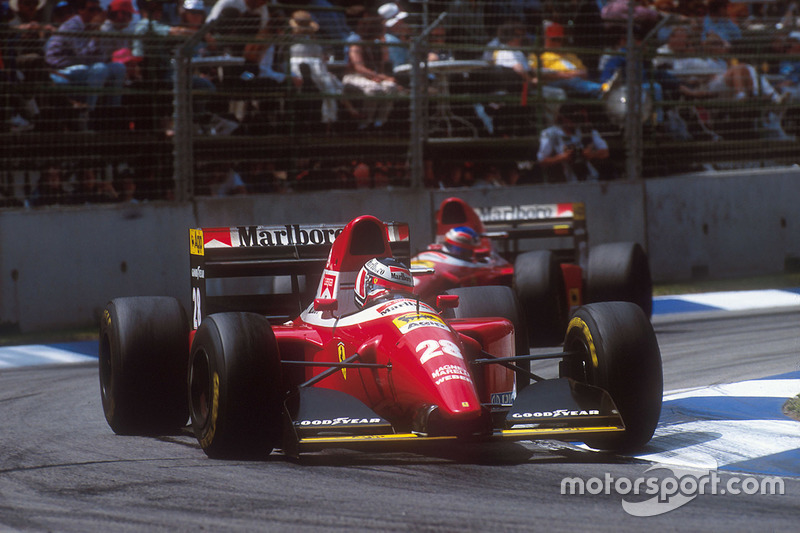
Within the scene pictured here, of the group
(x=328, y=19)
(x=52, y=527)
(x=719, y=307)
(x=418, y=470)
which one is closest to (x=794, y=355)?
(x=719, y=307)

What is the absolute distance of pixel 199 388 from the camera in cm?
584

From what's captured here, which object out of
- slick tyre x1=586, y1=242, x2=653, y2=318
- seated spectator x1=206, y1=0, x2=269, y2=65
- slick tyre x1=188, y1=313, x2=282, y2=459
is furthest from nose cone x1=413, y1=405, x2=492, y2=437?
seated spectator x1=206, y1=0, x2=269, y2=65

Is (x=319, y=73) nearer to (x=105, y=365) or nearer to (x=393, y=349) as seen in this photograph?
(x=105, y=365)

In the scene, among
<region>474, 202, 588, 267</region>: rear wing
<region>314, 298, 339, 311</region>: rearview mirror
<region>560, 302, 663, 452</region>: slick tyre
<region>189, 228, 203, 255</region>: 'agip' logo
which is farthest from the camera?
<region>474, 202, 588, 267</region>: rear wing

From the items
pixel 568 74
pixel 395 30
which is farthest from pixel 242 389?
pixel 568 74

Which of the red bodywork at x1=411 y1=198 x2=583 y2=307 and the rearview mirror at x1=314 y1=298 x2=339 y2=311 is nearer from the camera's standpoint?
the rearview mirror at x1=314 y1=298 x2=339 y2=311

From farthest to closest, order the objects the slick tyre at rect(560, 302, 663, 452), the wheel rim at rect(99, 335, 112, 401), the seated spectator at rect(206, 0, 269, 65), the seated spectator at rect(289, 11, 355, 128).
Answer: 1. the seated spectator at rect(289, 11, 355, 128)
2. the seated spectator at rect(206, 0, 269, 65)
3. the wheel rim at rect(99, 335, 112, 401)
4. the slick tyre at rect(560, 302, 663, 452)

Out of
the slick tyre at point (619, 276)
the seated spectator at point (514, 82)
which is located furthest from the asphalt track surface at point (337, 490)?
the seated spectator at point (514, 82)

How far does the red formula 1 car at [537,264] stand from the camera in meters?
9.66

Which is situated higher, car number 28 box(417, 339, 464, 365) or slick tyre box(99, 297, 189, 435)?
car number 28 box(417, 339, 464, 365)

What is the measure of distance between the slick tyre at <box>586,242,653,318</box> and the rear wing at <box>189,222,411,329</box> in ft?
10.2

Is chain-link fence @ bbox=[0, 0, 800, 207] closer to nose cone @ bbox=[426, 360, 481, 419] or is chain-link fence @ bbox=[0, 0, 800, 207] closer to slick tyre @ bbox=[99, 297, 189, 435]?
slick tyre @ bbox=[99, 297, 189, 435]

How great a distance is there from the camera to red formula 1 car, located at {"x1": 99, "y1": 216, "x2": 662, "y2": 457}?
5246mm

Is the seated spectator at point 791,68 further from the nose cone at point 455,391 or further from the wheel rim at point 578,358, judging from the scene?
the nose cone at point 455,391
